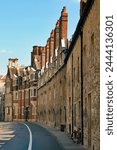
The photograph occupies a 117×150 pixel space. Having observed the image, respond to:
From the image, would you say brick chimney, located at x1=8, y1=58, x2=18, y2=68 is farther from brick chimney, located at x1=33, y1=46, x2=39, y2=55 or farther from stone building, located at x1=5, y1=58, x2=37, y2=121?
brick chimney, located at x1=33, y1=46, x2=39, y2=55

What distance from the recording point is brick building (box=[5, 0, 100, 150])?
2106cm

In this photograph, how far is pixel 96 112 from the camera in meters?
19.4

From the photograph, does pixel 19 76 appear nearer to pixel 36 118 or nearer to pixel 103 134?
pixel 36 118

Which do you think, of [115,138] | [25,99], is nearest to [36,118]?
[25,99]

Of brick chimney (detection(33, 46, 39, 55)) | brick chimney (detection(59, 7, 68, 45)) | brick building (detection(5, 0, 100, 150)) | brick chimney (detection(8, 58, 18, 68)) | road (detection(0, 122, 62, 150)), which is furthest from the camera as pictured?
brick chimney (detection(8, 58, 18, 68))

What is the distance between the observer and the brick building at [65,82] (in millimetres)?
21062

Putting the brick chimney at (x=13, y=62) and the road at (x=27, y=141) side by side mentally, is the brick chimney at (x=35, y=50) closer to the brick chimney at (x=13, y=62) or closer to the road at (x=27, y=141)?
the brick chimney at (x=13, y=62)

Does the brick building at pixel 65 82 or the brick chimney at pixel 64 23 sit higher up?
the brick chimney at pixel 64 23

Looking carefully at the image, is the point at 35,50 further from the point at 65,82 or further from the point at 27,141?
the point at 27,141

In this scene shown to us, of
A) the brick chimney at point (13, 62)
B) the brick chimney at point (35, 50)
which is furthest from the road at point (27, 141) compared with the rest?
the brick chimney at point (13, 62)

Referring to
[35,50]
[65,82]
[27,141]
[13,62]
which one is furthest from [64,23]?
[13,62]

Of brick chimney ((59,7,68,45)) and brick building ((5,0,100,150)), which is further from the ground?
brick chimney ((59,7,68,45))

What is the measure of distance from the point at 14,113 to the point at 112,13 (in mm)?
97720

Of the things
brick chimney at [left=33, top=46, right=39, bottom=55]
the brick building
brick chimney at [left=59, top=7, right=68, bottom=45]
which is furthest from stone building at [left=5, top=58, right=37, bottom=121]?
brick chimney at [left=59, top=7, right=68, bottom=45]
